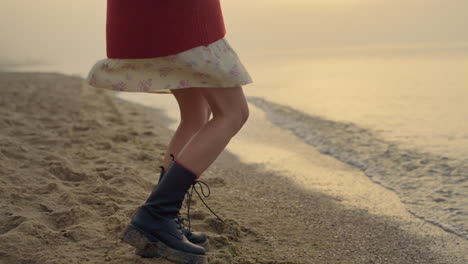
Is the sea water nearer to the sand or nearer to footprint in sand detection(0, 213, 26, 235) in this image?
the sand

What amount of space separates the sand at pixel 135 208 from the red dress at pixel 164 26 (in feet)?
2.63

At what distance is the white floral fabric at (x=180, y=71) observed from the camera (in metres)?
1.56

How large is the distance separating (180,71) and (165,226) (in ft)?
1.87

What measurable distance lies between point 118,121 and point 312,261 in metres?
3.89

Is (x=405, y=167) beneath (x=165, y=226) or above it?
beneath

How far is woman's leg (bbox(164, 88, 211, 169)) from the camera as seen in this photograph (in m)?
1.86

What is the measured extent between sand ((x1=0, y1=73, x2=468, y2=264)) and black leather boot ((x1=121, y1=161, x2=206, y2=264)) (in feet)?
0.34

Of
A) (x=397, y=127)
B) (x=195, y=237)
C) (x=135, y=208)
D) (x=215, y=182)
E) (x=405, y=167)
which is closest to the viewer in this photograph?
(x=195, y=237)

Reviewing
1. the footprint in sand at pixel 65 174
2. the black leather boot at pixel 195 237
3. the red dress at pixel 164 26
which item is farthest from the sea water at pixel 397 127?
the footprint in sand at pixel 65 174

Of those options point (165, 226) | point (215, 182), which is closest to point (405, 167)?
point (215, 182)

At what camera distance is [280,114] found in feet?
20.6

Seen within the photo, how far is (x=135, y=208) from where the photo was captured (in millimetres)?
2322

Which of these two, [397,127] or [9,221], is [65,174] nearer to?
[9,221]

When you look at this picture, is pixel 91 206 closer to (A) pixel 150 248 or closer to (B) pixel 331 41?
(A) pixel 150 248
